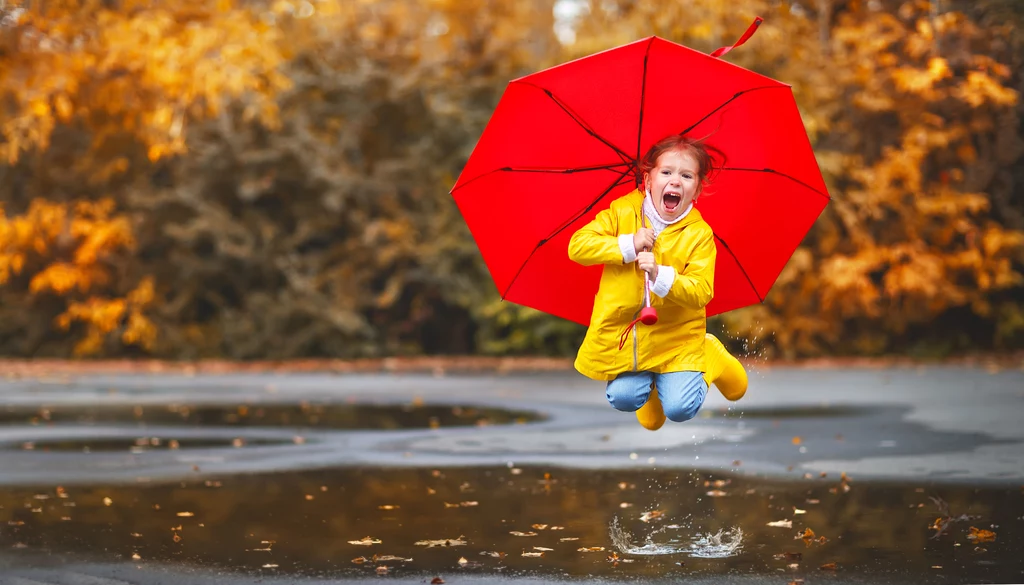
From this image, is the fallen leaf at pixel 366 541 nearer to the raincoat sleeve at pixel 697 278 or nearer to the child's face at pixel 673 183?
the raincoat sleeve at pixel 697 278

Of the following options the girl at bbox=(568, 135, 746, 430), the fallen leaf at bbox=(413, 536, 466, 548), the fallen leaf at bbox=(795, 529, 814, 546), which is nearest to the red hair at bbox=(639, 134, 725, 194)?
the girl at bbox=(568, 135, 746, 430)

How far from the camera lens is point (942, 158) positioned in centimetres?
2083

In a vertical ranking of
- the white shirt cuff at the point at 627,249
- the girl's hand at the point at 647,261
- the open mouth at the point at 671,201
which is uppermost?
the open mouth at the point at 671,201

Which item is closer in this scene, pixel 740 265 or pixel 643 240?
pixel 643 240

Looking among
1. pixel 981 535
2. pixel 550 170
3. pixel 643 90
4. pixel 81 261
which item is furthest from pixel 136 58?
pixel 981 535

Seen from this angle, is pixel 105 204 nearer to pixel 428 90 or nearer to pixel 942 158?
pixel 428 90

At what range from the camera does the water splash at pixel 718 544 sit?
22.8 feet

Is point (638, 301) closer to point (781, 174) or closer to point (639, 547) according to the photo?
point (781, 174)

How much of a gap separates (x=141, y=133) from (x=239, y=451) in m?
10.1

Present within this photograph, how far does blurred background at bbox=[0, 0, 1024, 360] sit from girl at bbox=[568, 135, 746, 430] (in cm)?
1340

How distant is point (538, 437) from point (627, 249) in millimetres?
6152

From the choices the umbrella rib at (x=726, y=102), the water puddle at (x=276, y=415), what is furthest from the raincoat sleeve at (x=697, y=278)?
the water puddle at (x=276, y=415)

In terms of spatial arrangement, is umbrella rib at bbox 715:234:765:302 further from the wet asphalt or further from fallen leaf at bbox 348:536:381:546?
fallen leaf at bbox 348:536:381:546

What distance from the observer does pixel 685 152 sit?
20.9 ft
